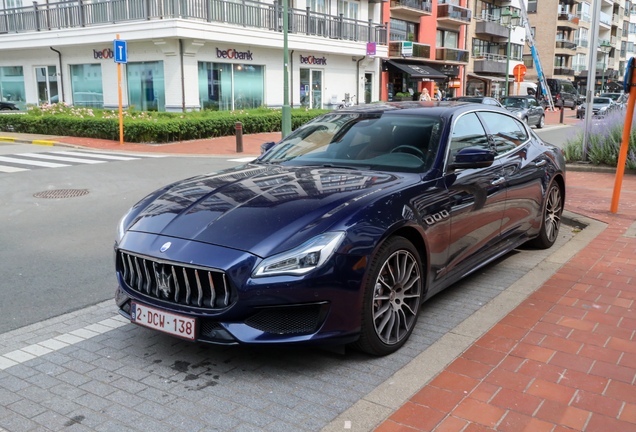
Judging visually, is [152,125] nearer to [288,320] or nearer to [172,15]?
[172,15]

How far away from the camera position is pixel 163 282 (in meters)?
3.42

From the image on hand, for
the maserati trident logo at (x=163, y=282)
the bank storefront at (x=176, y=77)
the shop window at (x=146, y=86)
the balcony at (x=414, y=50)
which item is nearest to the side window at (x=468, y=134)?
Answer: the maserati trident logo at (x=163, y=282)

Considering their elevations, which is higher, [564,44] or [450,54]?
[564,44]

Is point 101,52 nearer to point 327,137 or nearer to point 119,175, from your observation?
point 119,175

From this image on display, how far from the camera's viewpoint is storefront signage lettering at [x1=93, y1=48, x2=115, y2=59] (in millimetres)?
26859

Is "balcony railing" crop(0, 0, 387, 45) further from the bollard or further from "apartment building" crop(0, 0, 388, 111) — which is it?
the bollard

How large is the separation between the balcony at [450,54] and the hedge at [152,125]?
2435 cm

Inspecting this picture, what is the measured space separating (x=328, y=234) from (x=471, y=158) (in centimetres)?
151

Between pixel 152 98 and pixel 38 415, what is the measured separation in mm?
24651

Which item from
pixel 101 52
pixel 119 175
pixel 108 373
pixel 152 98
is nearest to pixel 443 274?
pixel 108 373

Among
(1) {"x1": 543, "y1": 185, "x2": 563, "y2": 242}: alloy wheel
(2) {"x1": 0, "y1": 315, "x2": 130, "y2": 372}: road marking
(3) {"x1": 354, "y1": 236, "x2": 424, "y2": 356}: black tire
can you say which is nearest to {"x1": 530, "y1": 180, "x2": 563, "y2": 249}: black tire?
(1) {"x1": 543, "y1": 185, "x2": 563, "y2": 242}: alloy wheel

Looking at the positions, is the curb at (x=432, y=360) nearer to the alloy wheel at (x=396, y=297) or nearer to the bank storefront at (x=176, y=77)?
the alloy wheel at (x=396, y=297)

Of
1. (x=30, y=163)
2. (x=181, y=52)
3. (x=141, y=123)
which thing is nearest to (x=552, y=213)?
(x=30, y=163)

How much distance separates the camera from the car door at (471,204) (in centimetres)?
434
